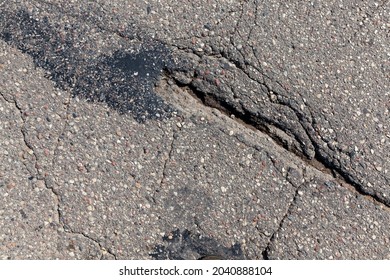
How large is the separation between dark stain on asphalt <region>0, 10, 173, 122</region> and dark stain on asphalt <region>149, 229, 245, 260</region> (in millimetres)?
701

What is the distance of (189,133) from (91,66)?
699 millimetres

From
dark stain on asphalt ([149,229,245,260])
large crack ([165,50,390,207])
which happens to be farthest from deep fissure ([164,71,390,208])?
dark stain on asphalt ([149,229,245,260])

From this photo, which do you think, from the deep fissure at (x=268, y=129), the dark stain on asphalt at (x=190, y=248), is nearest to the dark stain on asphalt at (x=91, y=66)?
the deep fissure at (x=268, y=129)

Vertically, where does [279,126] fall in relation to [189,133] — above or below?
above

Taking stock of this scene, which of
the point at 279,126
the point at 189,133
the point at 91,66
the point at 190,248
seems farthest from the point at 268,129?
the point at 91,66

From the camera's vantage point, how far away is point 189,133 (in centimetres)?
313

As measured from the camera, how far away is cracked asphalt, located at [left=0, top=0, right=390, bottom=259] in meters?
3.00

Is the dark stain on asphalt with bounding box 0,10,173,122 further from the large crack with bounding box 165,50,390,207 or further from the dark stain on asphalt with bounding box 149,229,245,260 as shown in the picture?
the dark stain on asphalt with bounding box 149,229,245,260

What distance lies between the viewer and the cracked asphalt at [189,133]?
9.84 ft

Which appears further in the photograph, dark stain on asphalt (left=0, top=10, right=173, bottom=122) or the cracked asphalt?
dark stain on asphalt (left=0, top=10, right=173, bottom=122)

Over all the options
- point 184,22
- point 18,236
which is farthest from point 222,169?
point 18,236

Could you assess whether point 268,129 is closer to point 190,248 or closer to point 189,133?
point 189,133

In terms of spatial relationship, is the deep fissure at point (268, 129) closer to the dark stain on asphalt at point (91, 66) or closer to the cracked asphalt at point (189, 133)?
Result: the cracked asphalt at point (189, 133)

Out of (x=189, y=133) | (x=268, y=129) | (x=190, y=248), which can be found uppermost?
(x=268, y=129)
